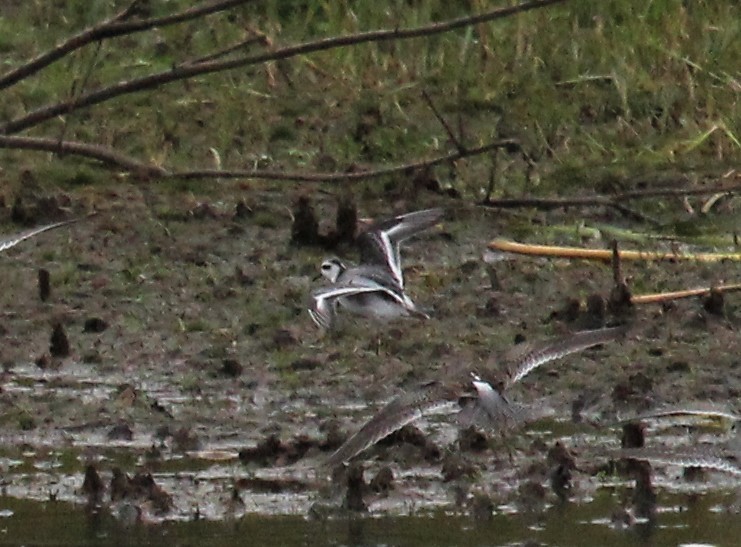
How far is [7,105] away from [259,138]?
3.78 ft

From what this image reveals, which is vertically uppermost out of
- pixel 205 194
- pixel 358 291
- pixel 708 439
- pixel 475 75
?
pixel 475 75

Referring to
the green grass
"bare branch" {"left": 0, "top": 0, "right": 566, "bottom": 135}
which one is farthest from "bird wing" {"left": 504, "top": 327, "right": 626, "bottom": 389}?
the green grass

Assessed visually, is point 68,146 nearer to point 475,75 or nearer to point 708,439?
point 708,439

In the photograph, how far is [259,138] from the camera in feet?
32.2

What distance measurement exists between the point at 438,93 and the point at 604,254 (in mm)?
2009

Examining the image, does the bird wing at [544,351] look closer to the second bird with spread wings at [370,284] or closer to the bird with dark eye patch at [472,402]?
the bird with dark eye patch at [472,402]

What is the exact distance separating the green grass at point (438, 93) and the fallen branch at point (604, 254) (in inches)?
27.0

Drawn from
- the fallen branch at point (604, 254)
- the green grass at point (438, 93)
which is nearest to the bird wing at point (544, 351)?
Result: the fallen branch at point (604, 254)

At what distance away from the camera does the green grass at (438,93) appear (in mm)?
9602

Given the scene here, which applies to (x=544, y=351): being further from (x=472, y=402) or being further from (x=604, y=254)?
(x=604, y=254)

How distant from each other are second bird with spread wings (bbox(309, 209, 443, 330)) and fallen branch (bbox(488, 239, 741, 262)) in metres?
0.48

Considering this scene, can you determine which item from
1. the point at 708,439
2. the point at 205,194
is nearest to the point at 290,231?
the point at 205,194

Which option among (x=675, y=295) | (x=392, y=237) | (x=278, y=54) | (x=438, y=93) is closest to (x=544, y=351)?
(x=278, y=54)

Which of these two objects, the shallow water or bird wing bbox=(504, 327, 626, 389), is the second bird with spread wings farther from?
the shallow water
